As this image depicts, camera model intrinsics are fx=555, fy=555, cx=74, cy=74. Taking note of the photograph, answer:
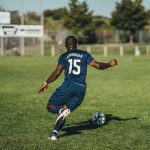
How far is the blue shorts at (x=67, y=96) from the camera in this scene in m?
9.87

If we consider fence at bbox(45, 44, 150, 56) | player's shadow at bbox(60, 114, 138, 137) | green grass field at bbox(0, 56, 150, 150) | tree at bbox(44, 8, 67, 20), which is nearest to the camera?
green grass field at bbox(0, 56, 150, 150)

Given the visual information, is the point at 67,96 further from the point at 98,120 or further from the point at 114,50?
the point at 114,50

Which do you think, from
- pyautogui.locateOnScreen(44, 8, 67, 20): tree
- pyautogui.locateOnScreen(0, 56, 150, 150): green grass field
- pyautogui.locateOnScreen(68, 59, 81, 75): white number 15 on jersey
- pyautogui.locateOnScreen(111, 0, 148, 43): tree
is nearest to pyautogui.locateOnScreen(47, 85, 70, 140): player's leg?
pyautogui.locateOnScreen(0, 56, 150, 150): green grass field

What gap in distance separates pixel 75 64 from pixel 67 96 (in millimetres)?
595

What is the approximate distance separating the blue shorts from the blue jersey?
109mm

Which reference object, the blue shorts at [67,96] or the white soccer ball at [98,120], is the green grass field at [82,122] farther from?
the blue shorts at [67,96]

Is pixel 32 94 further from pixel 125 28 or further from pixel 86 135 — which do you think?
pixel 125 28

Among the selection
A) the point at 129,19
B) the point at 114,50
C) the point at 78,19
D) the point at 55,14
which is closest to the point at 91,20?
the point at 78,19

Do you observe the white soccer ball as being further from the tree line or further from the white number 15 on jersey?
the tree line

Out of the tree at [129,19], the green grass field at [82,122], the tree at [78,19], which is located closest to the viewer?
the green grass field at [82,122]

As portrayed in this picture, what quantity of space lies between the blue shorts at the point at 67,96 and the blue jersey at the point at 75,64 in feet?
0.36

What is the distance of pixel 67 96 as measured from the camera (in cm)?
992

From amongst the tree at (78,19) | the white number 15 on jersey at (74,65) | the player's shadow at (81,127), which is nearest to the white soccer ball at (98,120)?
the player's shadow at (81,127)

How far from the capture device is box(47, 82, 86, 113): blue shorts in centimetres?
987
